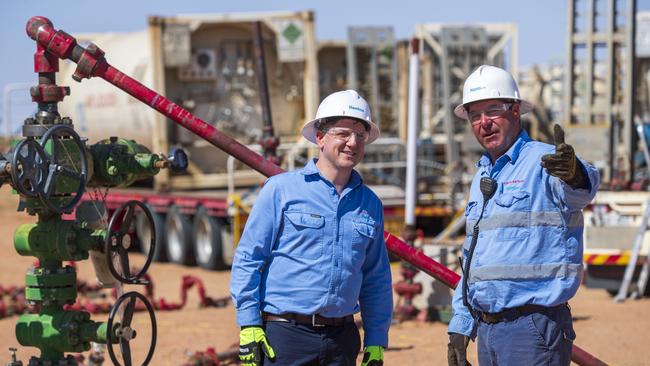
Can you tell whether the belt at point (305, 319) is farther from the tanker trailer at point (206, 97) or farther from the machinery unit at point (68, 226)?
the tanker trailer at point (206, 97)

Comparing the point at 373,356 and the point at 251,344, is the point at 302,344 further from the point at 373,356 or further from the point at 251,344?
the point at 373,356

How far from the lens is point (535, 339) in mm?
4469

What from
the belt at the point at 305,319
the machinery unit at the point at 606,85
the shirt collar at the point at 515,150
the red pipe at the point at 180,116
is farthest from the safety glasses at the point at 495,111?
the machinery unit at the point at 606,85

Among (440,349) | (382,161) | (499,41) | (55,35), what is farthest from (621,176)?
(55,35)

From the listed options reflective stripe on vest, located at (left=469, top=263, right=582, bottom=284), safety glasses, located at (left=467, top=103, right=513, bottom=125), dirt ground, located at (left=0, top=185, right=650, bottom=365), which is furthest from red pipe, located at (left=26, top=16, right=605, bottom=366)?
dirt ground, located at (left=0, top=185, right=650, bottom=365)

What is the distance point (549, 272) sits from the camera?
450 cm

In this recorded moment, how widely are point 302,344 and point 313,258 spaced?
0.35 metres

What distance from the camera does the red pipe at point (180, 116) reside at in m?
5.77

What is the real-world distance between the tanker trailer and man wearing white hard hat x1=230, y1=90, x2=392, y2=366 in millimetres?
11579

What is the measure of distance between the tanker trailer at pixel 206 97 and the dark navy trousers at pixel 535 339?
11.9 metres

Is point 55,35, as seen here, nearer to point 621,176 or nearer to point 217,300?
point 217,300

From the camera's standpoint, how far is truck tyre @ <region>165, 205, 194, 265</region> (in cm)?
1700

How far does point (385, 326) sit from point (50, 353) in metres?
1.81

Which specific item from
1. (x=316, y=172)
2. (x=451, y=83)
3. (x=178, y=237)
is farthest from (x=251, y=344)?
(x=451, y=83)
